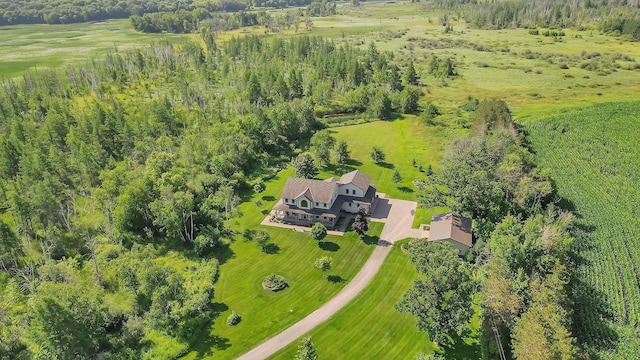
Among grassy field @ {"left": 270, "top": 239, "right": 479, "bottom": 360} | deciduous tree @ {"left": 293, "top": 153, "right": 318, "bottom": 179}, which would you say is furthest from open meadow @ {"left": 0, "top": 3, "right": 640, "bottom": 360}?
deciduous tree @ {"left": 293, "top": 153, "right": 318, "bottom": 179}

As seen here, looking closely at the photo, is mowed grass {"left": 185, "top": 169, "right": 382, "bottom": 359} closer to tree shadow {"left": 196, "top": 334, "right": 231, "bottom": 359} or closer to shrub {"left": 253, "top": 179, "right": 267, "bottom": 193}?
tree shadow {"left": 196, "top": 334, "right": 231, "bottom": 359}

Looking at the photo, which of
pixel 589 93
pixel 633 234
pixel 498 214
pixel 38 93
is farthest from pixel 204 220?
pixel 589 93

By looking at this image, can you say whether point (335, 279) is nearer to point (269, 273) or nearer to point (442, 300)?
point (269, 273)

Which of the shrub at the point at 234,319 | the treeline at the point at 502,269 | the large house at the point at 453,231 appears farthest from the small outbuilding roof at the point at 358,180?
the shrub at the point at 234,319

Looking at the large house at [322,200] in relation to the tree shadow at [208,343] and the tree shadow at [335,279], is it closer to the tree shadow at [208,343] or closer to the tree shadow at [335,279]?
the tree shadow at [335,279]

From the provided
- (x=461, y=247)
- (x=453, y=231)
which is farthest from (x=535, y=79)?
(x=461, y=247)
